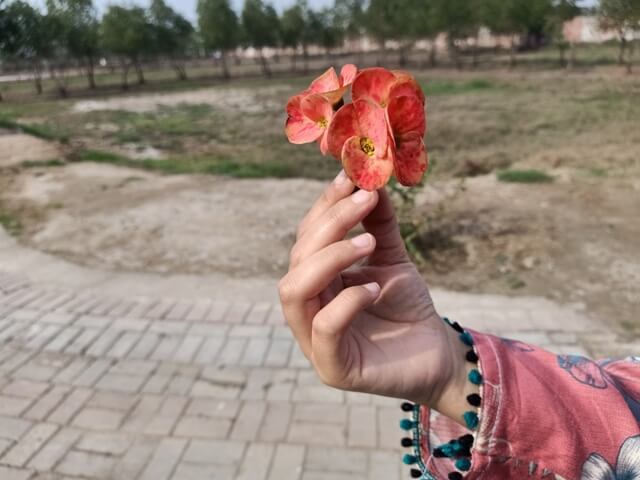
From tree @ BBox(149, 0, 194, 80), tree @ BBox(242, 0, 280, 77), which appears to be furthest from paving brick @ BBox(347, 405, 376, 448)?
tree @ BBox(242, 0, 280, 77)

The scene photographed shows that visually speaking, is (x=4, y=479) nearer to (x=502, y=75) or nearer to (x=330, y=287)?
(x=330, y=287)

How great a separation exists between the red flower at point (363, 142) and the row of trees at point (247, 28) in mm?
20783

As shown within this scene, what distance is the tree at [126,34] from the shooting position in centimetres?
3541

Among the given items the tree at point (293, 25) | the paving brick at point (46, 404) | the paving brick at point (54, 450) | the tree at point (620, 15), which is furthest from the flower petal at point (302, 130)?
the tree at point (293, 25)

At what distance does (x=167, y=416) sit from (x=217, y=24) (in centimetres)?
4178

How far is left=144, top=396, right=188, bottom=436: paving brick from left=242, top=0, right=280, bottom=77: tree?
42.2 metres

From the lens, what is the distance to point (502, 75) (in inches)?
1125

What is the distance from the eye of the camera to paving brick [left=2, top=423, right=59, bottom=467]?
277 centimetres

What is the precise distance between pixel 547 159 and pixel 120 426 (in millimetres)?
8589

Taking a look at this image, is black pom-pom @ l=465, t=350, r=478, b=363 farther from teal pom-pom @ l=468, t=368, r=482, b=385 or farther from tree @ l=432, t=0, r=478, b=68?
tree @ l=432, t=0, r=478, b=68

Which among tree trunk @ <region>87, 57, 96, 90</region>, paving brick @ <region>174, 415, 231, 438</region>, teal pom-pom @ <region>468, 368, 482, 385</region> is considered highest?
tree trunk @ <region>87, 57, 96, 90</region>

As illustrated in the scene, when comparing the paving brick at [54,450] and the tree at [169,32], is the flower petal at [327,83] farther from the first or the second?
the tree at [169,32]

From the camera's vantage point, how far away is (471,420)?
104 centimetres

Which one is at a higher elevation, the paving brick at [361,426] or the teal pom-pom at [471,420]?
the teal pom-pom at [471,420]
